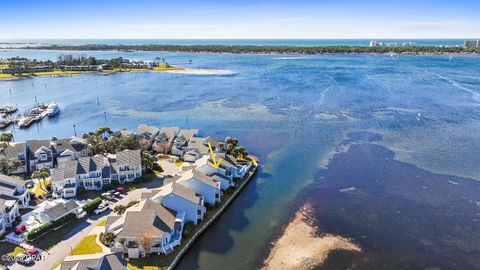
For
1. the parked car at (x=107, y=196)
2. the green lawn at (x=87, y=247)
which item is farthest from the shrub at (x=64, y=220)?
the parked car at (x=107, y=196)

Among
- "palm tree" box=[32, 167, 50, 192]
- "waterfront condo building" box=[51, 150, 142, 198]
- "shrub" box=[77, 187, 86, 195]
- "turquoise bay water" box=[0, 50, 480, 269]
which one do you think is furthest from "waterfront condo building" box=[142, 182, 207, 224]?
"palm tree" box=[32, 167, 50, 192]

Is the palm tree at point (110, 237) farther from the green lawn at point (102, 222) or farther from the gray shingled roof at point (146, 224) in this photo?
Answer: the green lawn at point (102, 222)

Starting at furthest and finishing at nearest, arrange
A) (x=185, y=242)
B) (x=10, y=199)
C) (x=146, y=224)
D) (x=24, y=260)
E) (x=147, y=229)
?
1. (x=10, y=199)
2. (x=185, y=242)
3. (x=146, y=224)
4. (x=147, y=229)
5. (x=24, y=260)

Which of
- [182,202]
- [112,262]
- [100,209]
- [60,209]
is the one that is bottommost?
[100,209]

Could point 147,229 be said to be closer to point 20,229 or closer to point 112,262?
point 112,262

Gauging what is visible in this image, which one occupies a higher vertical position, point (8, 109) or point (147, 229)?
point (8, 109)

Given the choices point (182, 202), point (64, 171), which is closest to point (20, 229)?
point (64, 171)

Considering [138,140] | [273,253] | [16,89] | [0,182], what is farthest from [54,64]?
[273,253]

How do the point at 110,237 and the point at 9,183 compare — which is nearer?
the point at 110,237
